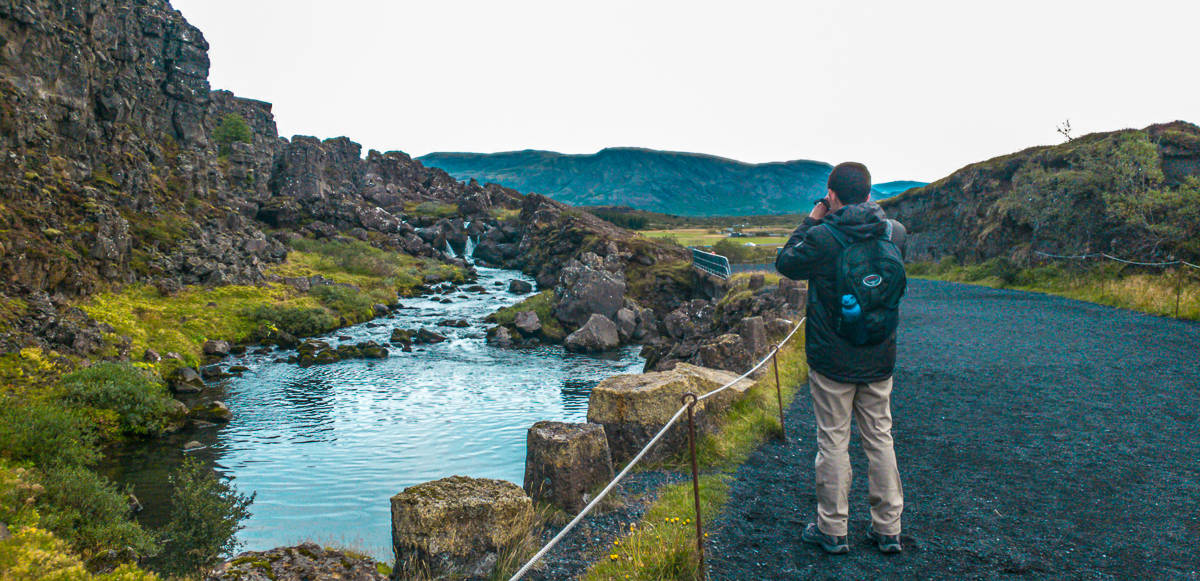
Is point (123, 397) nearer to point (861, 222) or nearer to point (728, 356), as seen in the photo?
point (728, 356)

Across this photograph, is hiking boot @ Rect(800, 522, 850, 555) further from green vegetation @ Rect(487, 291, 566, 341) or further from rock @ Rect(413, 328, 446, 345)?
rock @ Rect(413, 328, 446, 345)

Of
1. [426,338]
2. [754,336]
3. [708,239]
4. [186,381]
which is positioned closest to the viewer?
[754,336]

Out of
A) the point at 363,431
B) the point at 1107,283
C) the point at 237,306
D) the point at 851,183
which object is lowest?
the point at 363,431

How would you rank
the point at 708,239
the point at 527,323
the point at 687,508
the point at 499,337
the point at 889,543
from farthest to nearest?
1. the point at 708,239
2. the point at 527,323
3. the point at 499,337
4. the point at 687,508
5. the point at 889,543

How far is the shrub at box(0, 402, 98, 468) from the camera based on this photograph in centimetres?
1232

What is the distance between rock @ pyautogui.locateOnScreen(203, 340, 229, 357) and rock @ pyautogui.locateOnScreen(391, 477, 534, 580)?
26.9 meters

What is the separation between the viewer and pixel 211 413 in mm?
19094

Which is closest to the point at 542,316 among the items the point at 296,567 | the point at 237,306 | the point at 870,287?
the point at 237,306

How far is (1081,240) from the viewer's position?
1144 inches

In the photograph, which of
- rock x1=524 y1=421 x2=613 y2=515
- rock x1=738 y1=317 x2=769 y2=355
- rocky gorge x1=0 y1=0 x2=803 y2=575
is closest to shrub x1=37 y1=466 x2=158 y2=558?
rocky gorge x1=0 y1=0 x2=803 y2=575

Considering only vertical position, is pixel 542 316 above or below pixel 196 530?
below

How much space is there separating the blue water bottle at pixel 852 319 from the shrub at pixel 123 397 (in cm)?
1947

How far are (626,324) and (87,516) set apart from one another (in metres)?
27.0

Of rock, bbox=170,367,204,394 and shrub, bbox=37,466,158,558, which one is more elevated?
shrub, bbox=37,466,158,558
